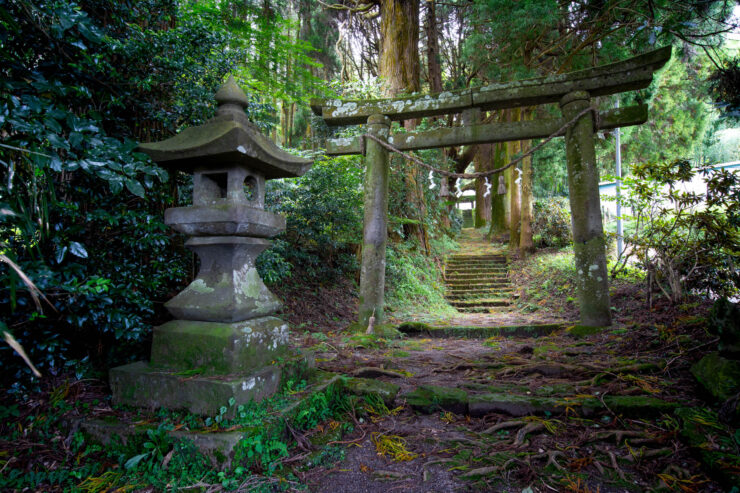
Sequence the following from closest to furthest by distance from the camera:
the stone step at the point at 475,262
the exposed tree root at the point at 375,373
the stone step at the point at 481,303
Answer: the exposed tree root at the point at 375,373
the stone step at the point at 481,303
the stone step at the point at 475,262

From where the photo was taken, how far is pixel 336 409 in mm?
2859

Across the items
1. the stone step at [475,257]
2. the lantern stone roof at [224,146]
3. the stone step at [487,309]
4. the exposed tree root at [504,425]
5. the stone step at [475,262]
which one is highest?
the lantern stone roof at [224,146]

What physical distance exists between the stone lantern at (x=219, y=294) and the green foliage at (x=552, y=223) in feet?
36.6

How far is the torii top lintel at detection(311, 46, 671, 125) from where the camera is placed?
492cm

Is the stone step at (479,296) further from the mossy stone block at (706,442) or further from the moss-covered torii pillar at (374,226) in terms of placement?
the mossy stone block at (706,442)

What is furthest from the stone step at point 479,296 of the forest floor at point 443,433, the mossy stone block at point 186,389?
the mossy stone block at point 186,389

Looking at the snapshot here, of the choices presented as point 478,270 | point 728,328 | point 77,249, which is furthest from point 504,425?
point 478,270

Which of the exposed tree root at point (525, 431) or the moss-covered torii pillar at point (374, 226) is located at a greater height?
the moss-covered torii pillar at point (374, 226)

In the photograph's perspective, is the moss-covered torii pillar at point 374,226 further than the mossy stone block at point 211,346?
Yes

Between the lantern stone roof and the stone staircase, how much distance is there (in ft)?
24.7

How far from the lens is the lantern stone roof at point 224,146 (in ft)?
7.95

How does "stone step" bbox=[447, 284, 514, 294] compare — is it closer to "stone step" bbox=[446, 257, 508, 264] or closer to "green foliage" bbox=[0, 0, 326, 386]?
"stone step" bbox=[446, 257, 508, 264]

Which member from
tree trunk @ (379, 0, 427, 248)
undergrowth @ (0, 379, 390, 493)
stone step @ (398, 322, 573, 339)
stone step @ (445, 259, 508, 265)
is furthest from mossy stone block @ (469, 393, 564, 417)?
stone step @ (445, 259, 508, 265)

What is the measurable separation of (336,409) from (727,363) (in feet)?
9.03
